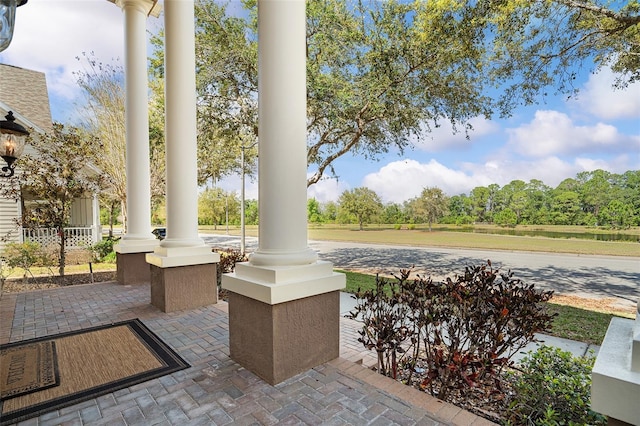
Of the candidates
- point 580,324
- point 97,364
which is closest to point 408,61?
point 580,324

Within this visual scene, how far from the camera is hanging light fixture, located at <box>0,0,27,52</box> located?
0.88m

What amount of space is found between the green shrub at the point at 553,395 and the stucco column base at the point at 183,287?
3.70m

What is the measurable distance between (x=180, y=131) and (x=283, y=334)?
327cm

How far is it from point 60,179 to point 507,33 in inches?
408

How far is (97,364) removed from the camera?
2.97 m

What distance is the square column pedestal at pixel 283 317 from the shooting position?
253 centimetres

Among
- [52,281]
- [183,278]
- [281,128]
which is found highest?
[281,128]

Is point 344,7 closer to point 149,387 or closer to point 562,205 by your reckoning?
point 149,387

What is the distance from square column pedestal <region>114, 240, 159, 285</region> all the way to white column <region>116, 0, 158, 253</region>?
0.05 ft

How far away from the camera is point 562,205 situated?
17484 millimetres

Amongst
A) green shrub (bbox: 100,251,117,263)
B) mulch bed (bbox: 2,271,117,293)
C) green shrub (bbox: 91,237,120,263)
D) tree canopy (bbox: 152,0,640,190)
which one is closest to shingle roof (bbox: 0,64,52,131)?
green shrub (bbox: 91,237,120,263)

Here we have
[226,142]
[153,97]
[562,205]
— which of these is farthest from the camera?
[562,205]

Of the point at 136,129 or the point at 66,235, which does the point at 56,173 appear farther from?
the point at 66,235

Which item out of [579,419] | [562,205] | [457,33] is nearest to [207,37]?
[457,33]
